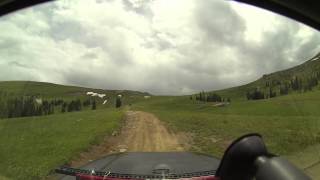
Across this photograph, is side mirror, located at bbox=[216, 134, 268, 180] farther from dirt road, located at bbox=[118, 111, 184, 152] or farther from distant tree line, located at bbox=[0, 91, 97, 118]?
distant tree line, located at bbox=[0, 91, 97, 118]

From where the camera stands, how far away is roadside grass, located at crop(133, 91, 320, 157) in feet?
10.1

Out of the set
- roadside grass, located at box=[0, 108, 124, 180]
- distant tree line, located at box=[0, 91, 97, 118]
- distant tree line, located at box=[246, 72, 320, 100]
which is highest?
distant tree line, located at box=[246, 72, 320, 100]

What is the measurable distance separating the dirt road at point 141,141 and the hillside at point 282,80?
20.4 inches

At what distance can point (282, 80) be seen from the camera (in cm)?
317

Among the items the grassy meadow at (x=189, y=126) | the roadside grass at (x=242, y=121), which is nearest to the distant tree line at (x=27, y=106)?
the grassy meadow at (x=189, y=126)

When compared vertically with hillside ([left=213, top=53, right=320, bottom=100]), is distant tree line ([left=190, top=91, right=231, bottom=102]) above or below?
below

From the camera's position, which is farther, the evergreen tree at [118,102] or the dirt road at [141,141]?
the evergreen tree at [118,102]

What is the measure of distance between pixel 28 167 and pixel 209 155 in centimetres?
171

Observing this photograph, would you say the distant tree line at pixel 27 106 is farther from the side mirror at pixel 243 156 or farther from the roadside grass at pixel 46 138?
the side mirror at pixel 243 156

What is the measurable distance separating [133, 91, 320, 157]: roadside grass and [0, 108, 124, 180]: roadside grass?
51 centimetres

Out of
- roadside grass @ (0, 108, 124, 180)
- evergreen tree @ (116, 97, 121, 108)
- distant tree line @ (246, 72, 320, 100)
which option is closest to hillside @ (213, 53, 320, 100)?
distant tree line @ (246, 72, 320, 100)

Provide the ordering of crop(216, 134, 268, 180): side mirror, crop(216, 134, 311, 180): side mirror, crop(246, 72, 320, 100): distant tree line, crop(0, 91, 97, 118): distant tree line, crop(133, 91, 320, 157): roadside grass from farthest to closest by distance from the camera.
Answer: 1. crop(0, 91, 97, 118): distant tree line
2. crop(246, 72, 320, 100): distant tree line
3. crop(133, 91, 320, 157): roadside grass
4. crop(216, 134, 268, 180): side mirror
5. crop(216, 134, 311, 180): side mirror

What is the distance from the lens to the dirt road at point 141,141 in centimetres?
319

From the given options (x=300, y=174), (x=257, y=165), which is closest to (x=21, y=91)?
Result: (x=257, y=165)
